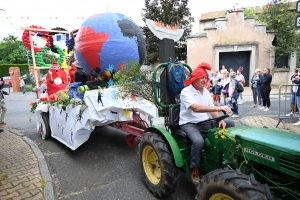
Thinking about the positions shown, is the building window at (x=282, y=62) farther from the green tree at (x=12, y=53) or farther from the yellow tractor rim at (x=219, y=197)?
the green tree at (x=12, y=53)

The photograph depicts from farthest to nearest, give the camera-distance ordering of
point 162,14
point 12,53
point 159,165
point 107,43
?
point 12,53, point 162,14, point 107,43, point 159,165

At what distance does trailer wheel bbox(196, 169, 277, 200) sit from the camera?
173 centimetres

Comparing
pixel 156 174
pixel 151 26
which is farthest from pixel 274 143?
pixel 151 26

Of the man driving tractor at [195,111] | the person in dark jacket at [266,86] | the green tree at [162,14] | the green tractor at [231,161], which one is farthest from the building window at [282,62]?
the green tractor at [231,161]

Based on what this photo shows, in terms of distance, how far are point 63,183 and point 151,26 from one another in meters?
2.82

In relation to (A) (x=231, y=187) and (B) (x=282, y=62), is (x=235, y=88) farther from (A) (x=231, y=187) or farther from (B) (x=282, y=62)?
(B) (x=282, y=62)

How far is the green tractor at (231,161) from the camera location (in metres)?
1.82

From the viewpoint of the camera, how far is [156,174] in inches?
125

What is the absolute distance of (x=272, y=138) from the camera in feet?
6.84

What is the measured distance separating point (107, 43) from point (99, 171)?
2380 mm

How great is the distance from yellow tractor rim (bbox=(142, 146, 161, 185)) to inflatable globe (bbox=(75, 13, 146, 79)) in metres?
1.92

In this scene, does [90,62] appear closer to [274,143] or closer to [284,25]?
[274,143]

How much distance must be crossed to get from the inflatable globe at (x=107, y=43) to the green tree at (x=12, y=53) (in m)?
39.6

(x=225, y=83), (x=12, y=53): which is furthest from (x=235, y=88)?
(x=12, y=53)
